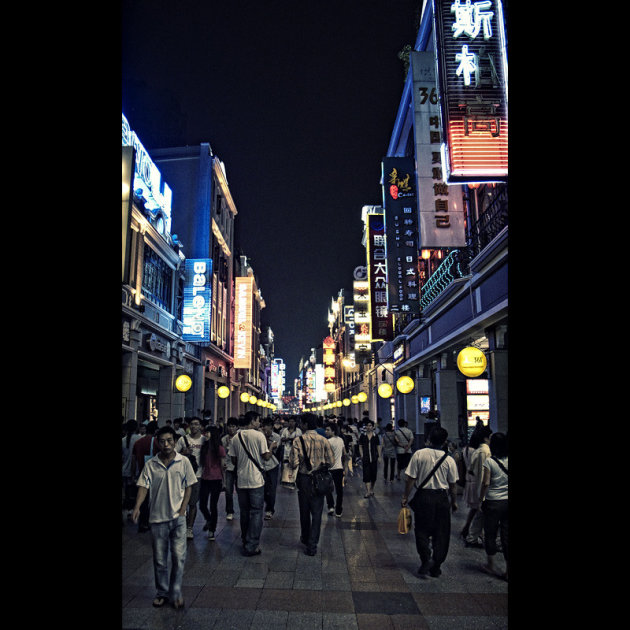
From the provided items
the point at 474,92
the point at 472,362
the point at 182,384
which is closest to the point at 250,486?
the point at 472,362

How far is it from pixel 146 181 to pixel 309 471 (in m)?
17.5

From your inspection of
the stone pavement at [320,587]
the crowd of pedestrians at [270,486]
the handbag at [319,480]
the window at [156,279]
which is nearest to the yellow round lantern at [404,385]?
the crowd of pedestrians at [270,486]

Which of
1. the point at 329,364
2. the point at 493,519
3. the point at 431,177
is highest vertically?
the point at 431,177

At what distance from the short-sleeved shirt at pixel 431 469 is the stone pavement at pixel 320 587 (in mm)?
1170

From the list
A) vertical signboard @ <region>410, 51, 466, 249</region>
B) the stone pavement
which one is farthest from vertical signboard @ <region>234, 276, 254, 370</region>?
the stone pavement

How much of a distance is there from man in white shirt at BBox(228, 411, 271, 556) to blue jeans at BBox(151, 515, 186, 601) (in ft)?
7.06

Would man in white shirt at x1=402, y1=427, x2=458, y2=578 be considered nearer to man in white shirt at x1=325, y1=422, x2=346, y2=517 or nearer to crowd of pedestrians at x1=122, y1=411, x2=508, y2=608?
crowd of pedestrians at x1=122, y1=411, x2=508, y2=608

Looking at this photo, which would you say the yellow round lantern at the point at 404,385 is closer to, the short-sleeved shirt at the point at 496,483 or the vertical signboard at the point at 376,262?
the vertical signboard at the point at 376,262

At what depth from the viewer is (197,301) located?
91.6ft

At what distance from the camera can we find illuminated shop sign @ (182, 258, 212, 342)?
2727cm

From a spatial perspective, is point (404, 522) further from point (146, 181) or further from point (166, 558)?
point (146, 181)
